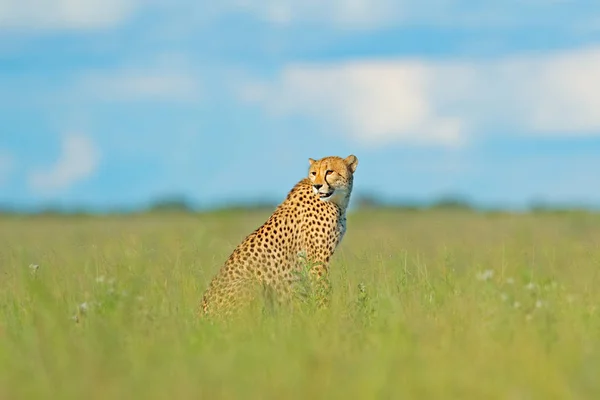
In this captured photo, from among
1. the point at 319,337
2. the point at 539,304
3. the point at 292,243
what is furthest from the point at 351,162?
the point at 319,337

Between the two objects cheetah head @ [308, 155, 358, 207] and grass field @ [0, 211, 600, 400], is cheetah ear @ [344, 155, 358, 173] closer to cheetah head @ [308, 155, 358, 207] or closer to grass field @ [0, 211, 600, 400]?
cheetah head @ [308, 155, 358, 207]

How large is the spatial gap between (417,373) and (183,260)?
362 centimetres

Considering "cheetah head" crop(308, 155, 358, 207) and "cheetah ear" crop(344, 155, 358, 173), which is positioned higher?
"cheetah ear" crop(344, 155, 358, 173)

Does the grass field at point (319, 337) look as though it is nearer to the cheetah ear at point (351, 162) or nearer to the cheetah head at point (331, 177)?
the cheetah head at point (331, 177)

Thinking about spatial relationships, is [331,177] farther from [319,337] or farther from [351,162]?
[319,337]

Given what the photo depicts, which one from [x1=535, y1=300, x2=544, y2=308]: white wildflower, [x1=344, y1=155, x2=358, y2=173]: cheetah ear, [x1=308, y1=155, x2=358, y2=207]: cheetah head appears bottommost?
[x1=535, y1=300, x2=544, y2=308]: white wildflower

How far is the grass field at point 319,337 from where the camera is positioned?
382 centimetres

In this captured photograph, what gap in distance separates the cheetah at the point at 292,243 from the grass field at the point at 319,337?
0.52 feet

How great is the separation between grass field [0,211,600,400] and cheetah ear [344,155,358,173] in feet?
2.28

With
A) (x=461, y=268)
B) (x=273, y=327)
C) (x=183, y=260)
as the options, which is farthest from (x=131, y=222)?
(x=273, y=327)

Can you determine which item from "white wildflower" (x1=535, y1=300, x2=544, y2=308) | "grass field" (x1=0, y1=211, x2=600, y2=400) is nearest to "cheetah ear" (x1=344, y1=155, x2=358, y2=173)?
"grass field" (x1=0, y1=211, x2=600, y2=400)

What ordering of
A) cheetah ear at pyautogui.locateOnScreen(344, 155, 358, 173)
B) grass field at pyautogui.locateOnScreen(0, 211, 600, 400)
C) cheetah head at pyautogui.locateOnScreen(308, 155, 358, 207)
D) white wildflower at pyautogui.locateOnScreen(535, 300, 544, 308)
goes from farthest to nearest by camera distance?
cheetah ear at pyautogui.locateOnScreen(344, 155, 358, 173), cheetah head at pyautogui.locateOnScreen(308, 155, 358, 207), white wildflower at pyautogui.locateOnScreen(535, 300, 544, 308), grass field at pyautogui.locateOnScreen(0, 211, 600, 400)

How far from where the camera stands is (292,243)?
22.1ft

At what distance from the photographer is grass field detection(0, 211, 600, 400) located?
3.82m
